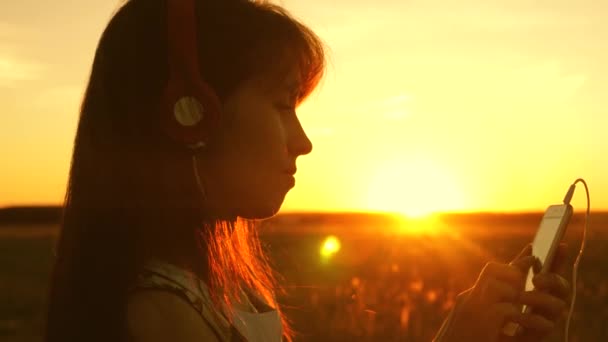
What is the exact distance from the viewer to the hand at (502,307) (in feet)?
6.57

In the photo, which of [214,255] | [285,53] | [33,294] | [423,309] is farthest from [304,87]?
[33,294]

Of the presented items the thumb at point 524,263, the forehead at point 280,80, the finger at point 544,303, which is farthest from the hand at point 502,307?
the forehead at point 280,80

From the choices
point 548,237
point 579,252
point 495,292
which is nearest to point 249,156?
point 495,292

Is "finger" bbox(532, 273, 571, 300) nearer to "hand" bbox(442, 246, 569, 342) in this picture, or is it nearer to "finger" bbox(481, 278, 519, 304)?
"hand" bbox(442, 246, 569, 342)

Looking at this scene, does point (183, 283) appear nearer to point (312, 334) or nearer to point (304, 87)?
point (304, 87)

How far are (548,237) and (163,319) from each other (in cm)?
108

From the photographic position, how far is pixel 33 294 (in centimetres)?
1346

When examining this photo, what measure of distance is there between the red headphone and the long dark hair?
0.15 feet

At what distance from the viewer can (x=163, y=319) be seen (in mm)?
1665

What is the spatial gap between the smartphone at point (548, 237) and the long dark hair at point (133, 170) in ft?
2.38

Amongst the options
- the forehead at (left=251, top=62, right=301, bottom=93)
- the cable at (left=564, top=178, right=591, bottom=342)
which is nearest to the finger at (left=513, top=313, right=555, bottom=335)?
the cable at (left=564, top=178, right=591, bottom=342)

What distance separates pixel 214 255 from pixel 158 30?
1.53ft

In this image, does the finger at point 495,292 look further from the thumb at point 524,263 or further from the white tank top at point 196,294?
the white tank top at point 196,294

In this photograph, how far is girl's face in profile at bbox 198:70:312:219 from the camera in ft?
6.30
